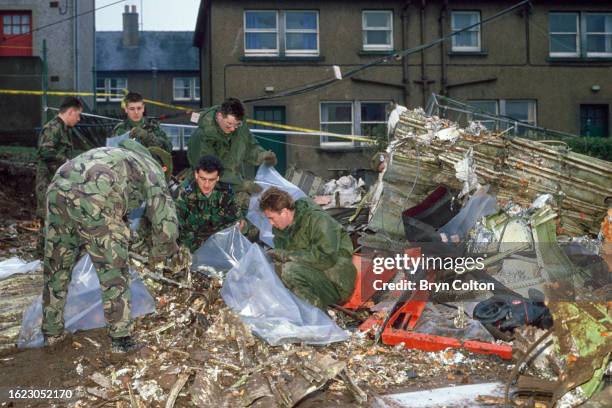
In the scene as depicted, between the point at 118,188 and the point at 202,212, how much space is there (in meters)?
1.78

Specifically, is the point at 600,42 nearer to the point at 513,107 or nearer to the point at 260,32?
the point at 513,107

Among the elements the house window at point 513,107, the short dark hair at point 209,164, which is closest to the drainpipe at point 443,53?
the house window at point 513,107

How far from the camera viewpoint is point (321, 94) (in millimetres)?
17531

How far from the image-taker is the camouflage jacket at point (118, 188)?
4430 mm

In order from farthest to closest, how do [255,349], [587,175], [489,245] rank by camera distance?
[587,175] → [489,245] → [255,349]

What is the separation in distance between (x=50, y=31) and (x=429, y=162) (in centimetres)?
1594

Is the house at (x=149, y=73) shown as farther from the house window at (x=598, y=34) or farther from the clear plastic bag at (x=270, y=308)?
the clear plastic bag at (x=270, y=308)

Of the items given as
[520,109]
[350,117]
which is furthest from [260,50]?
[520,109]

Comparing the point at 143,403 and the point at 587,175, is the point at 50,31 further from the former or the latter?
the point at 143,403

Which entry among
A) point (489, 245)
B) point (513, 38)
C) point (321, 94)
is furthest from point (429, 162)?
point (513, 38)

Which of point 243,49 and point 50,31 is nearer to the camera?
point 243,49

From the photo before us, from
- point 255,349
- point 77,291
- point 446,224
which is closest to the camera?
point 255,349

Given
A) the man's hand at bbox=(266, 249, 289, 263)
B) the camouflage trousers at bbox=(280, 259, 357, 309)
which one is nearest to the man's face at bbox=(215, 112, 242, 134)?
the man's hand at bbox=(266, 249, 289, 263)

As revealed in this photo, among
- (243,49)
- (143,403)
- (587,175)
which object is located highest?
(243,49)
